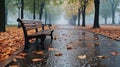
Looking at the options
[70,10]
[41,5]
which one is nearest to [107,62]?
[41,5]

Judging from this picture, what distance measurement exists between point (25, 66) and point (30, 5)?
5920 centimetres

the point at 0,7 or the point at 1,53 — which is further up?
the point at 0,7

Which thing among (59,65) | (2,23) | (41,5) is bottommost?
(59,65)

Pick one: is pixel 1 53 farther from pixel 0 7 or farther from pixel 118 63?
pixel 0 7

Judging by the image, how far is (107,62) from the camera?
25.9ft

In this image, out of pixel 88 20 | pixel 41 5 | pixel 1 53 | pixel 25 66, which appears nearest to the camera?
pixel 25 66

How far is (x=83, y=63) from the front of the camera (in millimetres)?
7605

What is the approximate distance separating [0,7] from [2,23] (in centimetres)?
128

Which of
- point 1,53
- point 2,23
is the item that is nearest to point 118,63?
point 1,53

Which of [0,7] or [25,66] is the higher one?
[0,7]

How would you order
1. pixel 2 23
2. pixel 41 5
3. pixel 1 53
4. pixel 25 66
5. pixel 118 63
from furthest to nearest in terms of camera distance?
pixel 41 5 → pixel 2 23 → pixel 1 53 → pixel 118 63 → pixel 25 66

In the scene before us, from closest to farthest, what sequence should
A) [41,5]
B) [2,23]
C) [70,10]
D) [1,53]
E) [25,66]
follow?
[25,66]
[1,53]
[2,23]
[41,5]
[70,10]

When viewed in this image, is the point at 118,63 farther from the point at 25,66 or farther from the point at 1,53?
the point at 1,53

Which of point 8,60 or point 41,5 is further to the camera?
point 41,5
